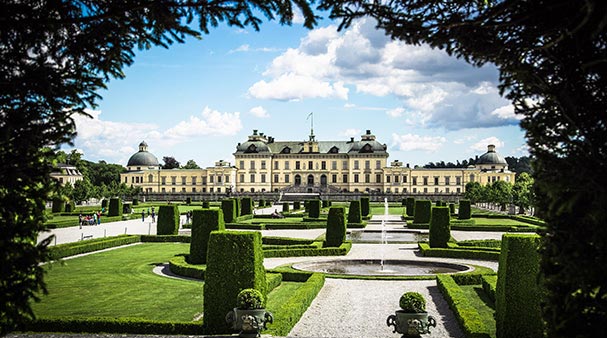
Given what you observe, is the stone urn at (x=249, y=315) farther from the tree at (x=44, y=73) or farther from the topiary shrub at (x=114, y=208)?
the topiary shrub at (x=114, y=208)

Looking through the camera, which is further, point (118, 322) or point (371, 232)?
point (371, 232)

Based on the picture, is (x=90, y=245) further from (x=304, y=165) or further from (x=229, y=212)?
(x=304, y=165)

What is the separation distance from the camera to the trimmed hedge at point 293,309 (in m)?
7.02

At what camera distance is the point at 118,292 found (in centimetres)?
1006

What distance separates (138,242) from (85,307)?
11.0 metres

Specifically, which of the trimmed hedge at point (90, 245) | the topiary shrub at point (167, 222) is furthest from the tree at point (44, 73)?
the topiary shrub at point (167, 222)

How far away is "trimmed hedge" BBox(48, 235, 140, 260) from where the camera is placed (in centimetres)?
1504

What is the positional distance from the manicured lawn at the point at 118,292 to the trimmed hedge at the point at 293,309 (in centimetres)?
141

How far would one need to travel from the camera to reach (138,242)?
64.2 feet

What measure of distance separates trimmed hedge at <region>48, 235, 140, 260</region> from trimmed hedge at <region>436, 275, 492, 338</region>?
931 cm

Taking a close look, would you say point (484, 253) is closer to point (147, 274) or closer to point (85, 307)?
point (147, 274)

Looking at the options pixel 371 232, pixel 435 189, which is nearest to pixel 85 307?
pixel 371 232

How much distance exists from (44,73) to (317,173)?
225 ft

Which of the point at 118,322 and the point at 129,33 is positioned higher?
the point at 129,33
